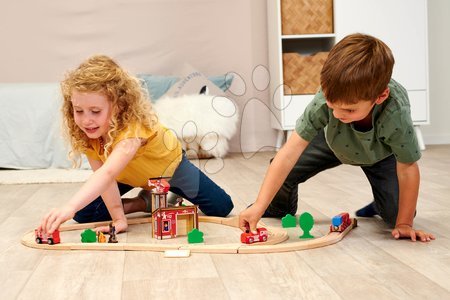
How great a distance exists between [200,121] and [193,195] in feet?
4.45

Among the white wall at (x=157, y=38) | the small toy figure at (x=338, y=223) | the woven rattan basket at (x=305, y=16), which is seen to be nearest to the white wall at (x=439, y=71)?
the white wall at (x=157, y=38)

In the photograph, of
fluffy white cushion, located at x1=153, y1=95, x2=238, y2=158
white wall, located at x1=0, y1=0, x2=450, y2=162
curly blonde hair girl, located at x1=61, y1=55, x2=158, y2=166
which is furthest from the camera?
white wall, located at x1=0, y1=0, x2=450, y2=162

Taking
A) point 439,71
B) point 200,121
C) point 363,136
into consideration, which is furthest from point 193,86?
point 363,136

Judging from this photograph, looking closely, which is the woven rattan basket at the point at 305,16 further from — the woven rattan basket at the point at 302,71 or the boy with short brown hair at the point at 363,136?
the boy with short brown hair at the point at 363,136

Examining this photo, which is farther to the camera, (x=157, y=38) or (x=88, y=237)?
(x=157, y=38)

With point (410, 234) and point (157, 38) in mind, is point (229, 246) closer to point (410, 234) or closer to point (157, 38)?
point (410, 234)

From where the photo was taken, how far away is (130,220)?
1.67m

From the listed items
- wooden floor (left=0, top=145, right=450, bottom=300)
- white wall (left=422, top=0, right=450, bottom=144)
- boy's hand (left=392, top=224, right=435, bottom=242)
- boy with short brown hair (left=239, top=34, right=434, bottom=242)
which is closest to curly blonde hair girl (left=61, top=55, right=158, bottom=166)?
wooden floor (left=0, top=145, right=450, bottom=300)

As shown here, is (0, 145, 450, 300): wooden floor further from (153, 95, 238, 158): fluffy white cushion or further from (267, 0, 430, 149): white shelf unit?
(267, 0, 430, 149): white shelf unit

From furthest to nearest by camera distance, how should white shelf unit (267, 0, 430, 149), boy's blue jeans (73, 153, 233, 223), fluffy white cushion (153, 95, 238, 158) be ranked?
white shelf unit (267, 0, 430, 149), fluffy white cushion (153, 95, 238, 158), boy's blue jeans (73, 153, 233, 223)

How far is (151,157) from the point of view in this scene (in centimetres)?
165

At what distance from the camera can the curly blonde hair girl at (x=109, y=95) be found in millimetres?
1501

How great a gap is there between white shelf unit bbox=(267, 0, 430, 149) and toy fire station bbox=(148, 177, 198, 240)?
178 centimetres

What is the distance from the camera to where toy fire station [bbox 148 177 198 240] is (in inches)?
57.1
